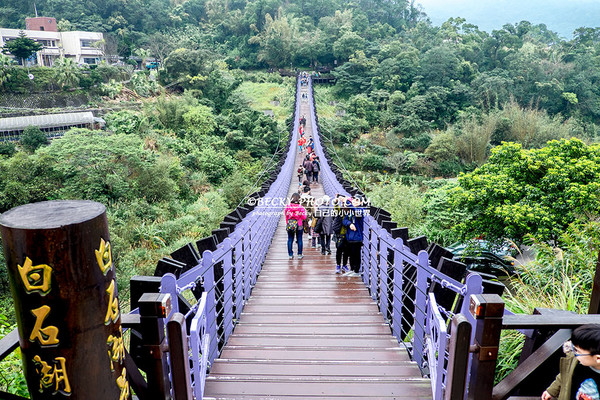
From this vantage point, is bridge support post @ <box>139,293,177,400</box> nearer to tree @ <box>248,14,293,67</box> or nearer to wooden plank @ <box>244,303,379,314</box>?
wooden plank @ <box>244,303,379,314</box>

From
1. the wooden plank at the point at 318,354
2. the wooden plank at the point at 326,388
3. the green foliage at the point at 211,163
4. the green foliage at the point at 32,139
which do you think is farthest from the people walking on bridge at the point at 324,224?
the green foliage at the point at 32,139

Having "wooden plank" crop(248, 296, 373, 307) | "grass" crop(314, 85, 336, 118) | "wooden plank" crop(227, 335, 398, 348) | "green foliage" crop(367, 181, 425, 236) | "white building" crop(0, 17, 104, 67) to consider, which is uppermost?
"white building" crop(0, 17, 104, 67)

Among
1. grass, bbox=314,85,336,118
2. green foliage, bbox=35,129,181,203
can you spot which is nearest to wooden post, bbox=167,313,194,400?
green foliage, bbox=35,129,181,203

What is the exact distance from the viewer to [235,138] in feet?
62.8

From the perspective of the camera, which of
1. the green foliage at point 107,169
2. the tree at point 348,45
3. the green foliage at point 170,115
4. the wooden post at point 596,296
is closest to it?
the wooden post at point 596,296

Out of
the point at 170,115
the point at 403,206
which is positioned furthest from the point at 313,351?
the point at 170,115

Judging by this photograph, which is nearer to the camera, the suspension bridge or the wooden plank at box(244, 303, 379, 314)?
the suspension bridge

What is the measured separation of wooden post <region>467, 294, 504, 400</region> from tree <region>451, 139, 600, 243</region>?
576 centimetres

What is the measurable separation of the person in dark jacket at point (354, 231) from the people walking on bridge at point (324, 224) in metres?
0.69

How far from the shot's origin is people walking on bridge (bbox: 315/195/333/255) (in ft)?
16.8

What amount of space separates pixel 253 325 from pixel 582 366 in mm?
2347

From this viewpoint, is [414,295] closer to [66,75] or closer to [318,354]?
[318,354]

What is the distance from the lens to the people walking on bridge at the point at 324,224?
202 inches

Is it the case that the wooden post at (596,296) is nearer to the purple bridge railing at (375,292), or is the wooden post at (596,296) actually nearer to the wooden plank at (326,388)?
the purple bridge railing at (375,292)
